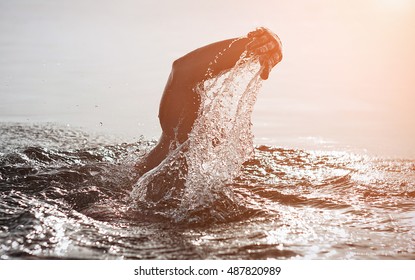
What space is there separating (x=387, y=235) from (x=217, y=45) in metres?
1.16

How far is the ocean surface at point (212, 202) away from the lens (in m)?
2.24

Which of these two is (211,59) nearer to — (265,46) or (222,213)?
(265,46)

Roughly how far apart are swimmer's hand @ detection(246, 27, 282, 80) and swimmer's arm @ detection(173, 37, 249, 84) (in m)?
0.04

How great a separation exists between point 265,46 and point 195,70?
0.35 metres

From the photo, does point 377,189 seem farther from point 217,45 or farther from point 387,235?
point 217,45

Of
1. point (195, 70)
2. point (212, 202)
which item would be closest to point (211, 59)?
point (195, 70)

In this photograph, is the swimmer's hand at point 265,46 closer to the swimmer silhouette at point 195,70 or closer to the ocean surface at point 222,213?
the swimmer silhouette at point 195,70

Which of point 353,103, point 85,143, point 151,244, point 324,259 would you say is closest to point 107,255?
point 151,244

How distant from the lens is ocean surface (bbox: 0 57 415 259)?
2.24m

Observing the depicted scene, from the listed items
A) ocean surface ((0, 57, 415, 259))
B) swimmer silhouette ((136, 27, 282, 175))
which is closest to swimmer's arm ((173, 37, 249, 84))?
swimmer silhouette ((136, 27, 282, 175))

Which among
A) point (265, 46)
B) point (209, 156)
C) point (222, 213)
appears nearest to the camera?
point (222, 213)

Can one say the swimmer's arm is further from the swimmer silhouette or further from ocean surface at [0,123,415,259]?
ocean surface at [0,123,415,259]

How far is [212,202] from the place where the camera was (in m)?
2.66
